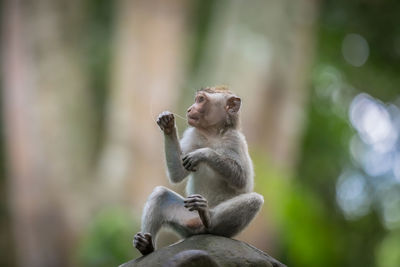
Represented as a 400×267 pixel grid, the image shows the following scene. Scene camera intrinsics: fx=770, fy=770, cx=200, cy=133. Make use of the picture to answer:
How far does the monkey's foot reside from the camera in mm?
5266

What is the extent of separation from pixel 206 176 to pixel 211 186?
0.27 ft

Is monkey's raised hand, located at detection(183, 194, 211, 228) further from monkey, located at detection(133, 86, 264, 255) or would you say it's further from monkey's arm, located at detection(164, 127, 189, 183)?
monkey's arm, located at detection(164, 127, 189, 183)

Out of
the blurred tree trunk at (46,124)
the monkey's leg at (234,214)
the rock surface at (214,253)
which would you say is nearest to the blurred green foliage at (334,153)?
the blurred tree trunk at (46,124)

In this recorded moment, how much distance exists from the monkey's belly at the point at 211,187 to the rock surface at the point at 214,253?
1.42 feet

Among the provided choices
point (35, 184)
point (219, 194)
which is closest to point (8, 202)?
point (35, 184)

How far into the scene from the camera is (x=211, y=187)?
5.76 m

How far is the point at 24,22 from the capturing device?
14984 mm

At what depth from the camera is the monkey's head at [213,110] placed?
5672mm

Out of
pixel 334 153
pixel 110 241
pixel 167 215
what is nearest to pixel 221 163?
pixel 167 215

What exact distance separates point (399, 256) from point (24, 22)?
900cm

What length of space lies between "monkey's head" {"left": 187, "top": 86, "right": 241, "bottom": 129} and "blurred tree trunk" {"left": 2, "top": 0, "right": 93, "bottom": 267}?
877 centimetres

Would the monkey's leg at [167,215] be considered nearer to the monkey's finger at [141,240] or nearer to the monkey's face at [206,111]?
the monkey's finger at [141,240]

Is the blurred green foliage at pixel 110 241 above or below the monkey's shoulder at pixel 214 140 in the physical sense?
A: below

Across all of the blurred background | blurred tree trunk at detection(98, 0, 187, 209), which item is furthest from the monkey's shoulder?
blurred tree trunk at detection(98, 0, 187, 209)
